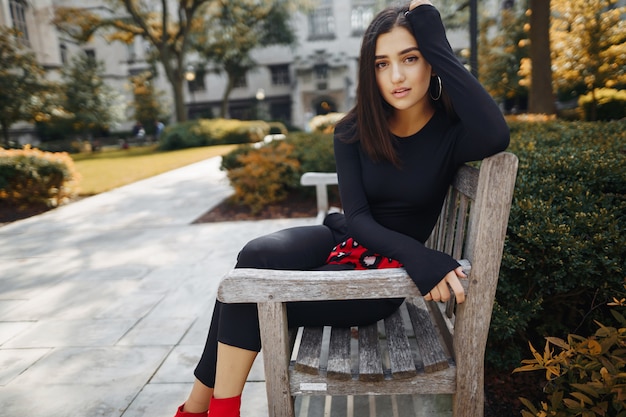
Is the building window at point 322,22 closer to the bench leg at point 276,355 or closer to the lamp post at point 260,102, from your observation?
the lamp post at point 260,102

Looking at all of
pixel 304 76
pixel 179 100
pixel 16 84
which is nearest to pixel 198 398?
pixel 16 84

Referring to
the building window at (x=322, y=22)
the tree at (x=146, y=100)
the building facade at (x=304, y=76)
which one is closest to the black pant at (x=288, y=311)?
the tree at (x=146, y=100)

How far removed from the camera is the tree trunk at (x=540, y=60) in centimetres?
983

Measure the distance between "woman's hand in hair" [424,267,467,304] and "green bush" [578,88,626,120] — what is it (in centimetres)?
1306

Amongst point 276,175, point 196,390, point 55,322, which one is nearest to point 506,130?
point 196,390

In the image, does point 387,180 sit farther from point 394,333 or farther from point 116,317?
point 116,317

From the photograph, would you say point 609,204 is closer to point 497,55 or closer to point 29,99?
point 497,55

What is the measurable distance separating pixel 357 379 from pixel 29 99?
2391cm

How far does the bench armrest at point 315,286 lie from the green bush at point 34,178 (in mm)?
8203

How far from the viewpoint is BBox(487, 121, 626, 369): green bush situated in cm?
186

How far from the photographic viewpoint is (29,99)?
20.4 meters

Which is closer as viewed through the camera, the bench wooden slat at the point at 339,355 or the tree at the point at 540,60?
the bench wooden slat at the point at 339,355

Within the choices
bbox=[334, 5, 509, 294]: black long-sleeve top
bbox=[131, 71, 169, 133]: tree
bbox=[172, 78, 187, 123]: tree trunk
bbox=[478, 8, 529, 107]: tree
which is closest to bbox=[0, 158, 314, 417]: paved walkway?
bbox=[334, 5, 509, 294]: black long-sleeve top

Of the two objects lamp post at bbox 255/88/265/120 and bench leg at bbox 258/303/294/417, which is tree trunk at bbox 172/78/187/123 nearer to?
lamp post at bbox 255/88/265/120
